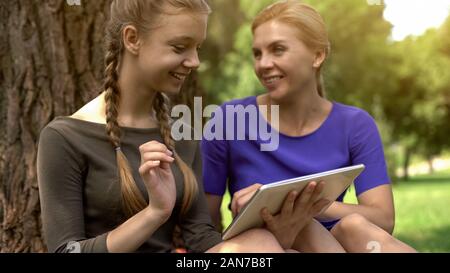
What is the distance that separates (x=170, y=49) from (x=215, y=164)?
2.65 feet

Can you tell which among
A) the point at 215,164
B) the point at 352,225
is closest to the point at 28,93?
the point at 215,164

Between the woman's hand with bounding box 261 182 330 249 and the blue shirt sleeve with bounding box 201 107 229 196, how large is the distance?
0.69 m

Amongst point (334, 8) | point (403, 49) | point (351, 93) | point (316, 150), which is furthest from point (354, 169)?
point (403, 49)

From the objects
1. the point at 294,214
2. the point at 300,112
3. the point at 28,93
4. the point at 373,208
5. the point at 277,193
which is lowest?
the point at 373,208

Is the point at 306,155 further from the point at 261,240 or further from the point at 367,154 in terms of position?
the point at 261,240

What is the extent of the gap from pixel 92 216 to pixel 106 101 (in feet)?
1.38

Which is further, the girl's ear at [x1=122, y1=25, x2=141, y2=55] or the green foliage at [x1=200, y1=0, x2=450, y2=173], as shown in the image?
the green foliage at [x1=200, y1=0, x2=450, y2=173]

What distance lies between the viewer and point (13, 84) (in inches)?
129

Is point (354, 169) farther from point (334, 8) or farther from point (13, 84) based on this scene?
point (334, 8)

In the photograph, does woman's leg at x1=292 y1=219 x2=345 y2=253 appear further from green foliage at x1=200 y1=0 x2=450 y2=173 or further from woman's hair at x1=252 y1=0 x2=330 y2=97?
green foliage at x1=200 y1=0 x2=450 y2=173

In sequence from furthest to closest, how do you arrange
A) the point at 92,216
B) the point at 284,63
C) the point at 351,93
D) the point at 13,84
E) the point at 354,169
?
the point at 351,93 < the point at 13,84 < the point at 284,63 < the point at 92,216 < the point at 354,169

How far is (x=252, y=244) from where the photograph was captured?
7.66 ft

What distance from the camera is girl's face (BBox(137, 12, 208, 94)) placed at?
2.49m

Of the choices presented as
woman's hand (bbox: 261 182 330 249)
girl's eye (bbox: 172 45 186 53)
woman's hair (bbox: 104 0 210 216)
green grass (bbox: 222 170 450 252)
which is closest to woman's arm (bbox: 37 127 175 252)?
woman's hair (bbox: 104 0 210 216)
